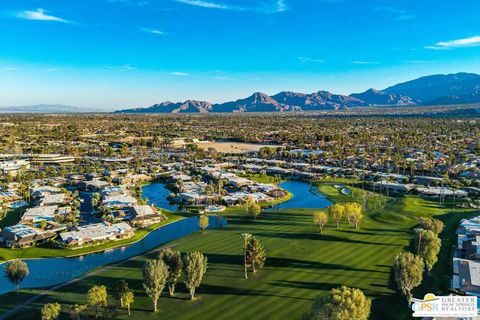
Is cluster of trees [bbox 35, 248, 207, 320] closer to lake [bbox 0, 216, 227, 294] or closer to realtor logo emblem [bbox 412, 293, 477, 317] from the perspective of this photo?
lake [bbox 0, 216, 227, 294]

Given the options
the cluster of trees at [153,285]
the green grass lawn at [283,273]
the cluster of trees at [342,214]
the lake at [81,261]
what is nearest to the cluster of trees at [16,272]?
the green grass lawn at [283,273]

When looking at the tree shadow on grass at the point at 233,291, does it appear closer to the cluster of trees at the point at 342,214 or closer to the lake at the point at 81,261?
the lake at the point at 81,261

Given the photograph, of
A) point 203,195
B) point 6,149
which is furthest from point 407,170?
point 6,149

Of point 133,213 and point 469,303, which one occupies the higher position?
point 469,303

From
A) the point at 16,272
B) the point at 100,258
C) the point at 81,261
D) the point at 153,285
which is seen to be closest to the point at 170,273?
the point at 153,285

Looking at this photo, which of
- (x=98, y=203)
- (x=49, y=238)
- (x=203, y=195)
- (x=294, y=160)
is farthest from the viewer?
(x=294, y=160)

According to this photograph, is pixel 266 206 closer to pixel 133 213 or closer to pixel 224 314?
pixel 133 213

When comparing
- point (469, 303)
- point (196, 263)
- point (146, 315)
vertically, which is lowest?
point (146, 315)

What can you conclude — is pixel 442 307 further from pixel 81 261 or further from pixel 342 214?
pixel 81 261
